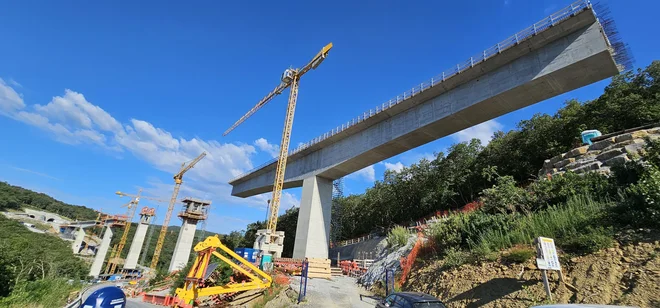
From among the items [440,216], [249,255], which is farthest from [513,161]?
[249,255]

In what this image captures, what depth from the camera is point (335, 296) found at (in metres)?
13.4

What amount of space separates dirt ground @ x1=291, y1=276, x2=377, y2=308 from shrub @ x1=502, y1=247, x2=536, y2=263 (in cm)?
506

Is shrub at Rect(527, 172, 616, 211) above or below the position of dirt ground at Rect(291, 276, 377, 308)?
above

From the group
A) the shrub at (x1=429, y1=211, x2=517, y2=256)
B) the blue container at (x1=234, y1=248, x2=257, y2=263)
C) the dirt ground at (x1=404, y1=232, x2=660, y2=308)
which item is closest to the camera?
the dirt ground at (x1=404, y1=232, x2=660, y2=308)

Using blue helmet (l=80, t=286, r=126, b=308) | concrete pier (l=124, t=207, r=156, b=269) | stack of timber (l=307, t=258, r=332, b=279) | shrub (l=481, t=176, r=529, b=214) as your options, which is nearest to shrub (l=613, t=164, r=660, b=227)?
shrub (l=481, t=176, r=529, b=214)

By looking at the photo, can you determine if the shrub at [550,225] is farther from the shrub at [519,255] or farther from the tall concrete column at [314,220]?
the tall concrete column at [314,220]

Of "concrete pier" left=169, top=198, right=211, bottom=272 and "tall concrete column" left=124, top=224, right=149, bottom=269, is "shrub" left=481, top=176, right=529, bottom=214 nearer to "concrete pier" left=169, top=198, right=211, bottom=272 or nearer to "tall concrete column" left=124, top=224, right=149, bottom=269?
"concrete pier" left=169, top=198, right=211, bottom=272

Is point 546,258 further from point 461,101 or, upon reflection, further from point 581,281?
point 461,101

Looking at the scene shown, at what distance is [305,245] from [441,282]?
56.8 feet

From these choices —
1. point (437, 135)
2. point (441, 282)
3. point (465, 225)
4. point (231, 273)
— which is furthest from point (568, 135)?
point (231, 273)

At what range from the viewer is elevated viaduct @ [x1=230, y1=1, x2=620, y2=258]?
1505 cm

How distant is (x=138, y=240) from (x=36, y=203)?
325 ft

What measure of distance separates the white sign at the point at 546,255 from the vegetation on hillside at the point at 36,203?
431 ft

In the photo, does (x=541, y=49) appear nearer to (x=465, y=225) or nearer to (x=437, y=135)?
(x=437, y=135)
